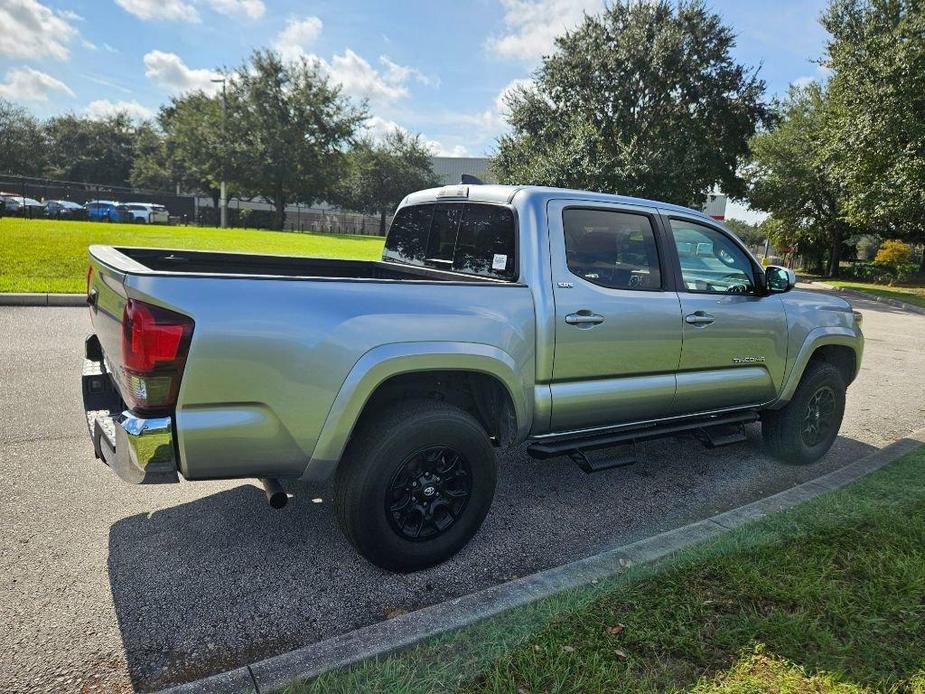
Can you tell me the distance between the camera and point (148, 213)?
39438 mm

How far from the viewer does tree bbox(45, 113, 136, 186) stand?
222ft

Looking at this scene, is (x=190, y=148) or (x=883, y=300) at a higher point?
(x=190, y=148)

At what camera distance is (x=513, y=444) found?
332cm

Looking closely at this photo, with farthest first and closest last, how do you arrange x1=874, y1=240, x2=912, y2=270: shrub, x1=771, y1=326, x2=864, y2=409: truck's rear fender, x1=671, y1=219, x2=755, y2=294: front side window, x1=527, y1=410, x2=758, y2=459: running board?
x1=874, y1=240, x2=912, y2=270: shrub, x1=771, y1=326, x2=864, y2=409: truck's rear fender, x1=671, y1=219, x2=755, y2=294: front side window, x1=527, y1=410, x2=758, y2=459: running board

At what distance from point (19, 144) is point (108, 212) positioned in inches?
1383

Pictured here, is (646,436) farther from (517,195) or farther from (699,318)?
(517,195)

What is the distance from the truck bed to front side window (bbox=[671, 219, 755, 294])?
4.44 ft

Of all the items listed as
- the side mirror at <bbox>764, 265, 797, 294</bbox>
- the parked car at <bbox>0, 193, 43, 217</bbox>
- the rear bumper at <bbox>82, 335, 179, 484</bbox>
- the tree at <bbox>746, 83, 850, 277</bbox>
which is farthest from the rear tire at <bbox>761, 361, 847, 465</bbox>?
the parked car at <bbox>0, 193, 43, 217</bbox>

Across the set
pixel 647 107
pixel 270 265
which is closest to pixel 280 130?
pixel 647 107

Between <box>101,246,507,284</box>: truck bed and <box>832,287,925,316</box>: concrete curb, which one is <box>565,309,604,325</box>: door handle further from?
<box>832,287,925,316</box>: concrete curb

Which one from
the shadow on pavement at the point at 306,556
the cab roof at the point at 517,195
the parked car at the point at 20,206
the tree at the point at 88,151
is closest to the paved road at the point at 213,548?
the shadow on pavement at the point at 306,556

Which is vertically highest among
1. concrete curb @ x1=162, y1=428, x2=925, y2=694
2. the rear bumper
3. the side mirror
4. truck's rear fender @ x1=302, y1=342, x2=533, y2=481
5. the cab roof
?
the cab roof

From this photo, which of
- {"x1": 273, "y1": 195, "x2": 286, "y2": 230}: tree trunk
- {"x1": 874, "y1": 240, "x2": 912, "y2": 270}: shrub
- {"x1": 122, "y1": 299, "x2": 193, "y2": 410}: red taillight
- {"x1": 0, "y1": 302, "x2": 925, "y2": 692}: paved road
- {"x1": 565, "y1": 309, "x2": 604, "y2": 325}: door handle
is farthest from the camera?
{"x1": 273, "y1": 195, "x2": 286, "y2": 230}: tree trunk

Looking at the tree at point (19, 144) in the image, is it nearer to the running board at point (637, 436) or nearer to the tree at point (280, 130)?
the tree at point (280, 130)
